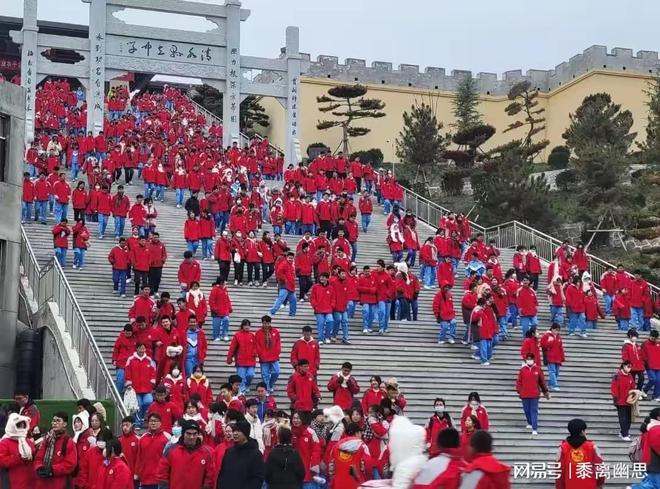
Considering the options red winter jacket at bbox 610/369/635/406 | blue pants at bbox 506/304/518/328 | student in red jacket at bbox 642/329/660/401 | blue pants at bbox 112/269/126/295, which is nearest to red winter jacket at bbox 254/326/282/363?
blue pants at bbox 112/269/126/295

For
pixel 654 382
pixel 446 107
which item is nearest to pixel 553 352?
pixel 654 382

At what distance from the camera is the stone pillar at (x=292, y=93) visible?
132 ft

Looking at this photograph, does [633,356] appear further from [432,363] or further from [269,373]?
[269,373]

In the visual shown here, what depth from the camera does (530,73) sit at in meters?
57.5

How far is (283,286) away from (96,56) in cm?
2008

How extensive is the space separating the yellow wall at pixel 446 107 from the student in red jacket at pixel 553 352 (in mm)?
33294

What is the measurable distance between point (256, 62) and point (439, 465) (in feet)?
112

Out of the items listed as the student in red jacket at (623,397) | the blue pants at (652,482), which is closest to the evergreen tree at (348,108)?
the student in red jacket at (623,397)

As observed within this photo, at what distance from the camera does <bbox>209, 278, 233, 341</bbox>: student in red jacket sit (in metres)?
19.6

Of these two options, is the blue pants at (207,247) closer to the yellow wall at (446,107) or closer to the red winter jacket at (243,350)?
the red winter jacket at (243,350)

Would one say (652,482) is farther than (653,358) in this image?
No

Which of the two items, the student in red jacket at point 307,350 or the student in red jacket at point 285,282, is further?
the student in red jacket at point 285,282

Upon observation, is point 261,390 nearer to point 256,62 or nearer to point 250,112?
point 256,62

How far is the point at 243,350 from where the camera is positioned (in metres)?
17.6
